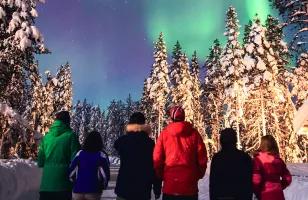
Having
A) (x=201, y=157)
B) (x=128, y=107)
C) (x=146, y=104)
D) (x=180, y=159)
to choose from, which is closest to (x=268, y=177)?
(x=201, y=157)

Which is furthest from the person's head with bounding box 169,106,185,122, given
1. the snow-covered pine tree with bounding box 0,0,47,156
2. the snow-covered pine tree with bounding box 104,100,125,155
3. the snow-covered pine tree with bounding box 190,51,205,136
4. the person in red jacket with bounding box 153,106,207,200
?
the snow-covered pine tree with bounding box 104,100,125,155

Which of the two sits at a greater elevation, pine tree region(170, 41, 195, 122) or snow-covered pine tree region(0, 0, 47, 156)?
pine tree region(170, 41, 195, 122)

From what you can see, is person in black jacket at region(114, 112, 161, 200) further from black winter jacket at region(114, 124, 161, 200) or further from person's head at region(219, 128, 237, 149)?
person's head at region(219, 128, 237, 149)

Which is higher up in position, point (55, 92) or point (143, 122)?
point (55, 92)

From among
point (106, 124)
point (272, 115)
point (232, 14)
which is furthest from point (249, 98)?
point (106, 124)

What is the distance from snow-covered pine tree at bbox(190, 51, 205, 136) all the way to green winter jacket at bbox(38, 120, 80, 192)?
5609 cm

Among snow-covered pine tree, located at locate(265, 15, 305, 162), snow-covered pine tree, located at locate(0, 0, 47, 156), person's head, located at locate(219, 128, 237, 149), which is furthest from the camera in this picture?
snow-covered pine tree, located at locate(265, 15, 305, 162)

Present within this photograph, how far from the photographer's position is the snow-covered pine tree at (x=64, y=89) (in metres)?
69.3

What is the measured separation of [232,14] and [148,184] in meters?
44.6

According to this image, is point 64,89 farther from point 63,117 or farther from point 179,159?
point 179,159

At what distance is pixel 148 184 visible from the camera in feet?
22.1

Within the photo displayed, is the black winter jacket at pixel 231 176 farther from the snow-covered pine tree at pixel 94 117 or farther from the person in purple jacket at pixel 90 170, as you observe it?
the snow-covered pine tree at pixel 94 117

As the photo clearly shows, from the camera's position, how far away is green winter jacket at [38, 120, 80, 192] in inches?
299

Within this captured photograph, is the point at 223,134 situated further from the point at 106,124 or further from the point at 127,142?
the point at 106,124
